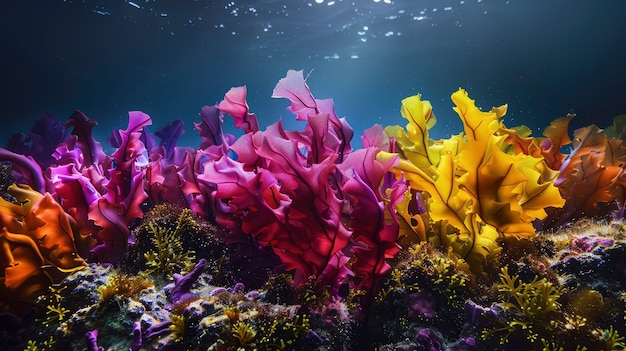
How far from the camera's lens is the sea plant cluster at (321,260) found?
1.23 metres

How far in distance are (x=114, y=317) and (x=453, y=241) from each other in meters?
1.59

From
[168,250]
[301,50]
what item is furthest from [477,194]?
[301,50]

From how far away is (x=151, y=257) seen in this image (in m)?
1.64

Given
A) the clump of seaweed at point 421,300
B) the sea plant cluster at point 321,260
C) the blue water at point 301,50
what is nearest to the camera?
the sea plant cluster at point 321,260

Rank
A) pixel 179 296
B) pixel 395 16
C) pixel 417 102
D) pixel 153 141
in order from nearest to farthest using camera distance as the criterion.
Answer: pixel 179 296 < pixel 417 102 < pixel 153 141 < pixel 395 16

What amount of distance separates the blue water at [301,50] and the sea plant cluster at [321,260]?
549 inches

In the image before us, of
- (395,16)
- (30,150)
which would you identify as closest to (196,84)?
(395,16)

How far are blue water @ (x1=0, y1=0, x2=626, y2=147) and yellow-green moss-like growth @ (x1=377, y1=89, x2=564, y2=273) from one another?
1451 centimetres

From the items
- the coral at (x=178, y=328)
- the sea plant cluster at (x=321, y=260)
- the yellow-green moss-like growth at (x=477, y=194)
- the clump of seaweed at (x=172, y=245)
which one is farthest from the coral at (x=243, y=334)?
the yellow-green moss-like growth at (x=477, y=194)

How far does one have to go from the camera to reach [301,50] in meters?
21.1

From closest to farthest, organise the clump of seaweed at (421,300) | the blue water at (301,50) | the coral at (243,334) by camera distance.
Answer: the coral at (243,334), the clump of seaweed at (421,300), the blue water at (301,50)

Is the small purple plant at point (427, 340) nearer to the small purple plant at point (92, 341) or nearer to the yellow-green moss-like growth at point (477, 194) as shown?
the yellow-green moss-like growth at point (477, 194)

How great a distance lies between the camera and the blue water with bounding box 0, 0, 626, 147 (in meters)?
14.6

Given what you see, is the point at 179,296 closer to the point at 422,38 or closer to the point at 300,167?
the point at 300,167
